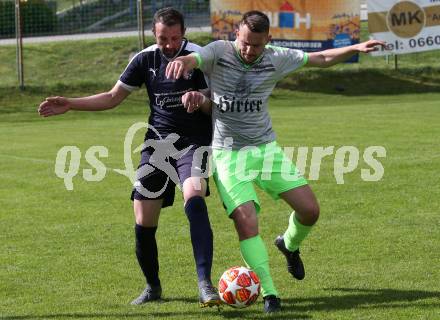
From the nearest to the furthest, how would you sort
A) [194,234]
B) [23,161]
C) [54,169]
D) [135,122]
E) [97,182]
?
1. [194,234]
2. [97,182]
3. [54,169]
4. [23,161]
5. [135,122]

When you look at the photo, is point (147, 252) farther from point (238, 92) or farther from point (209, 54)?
point (209, 54)

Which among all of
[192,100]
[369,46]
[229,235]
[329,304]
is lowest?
[229,235]

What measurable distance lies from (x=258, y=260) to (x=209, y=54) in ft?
5.17

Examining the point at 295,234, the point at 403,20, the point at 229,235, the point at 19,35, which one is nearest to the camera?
the point at 295,234

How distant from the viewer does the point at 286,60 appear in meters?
7.40

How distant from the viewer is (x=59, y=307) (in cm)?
723

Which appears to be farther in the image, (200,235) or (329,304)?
(329,304)

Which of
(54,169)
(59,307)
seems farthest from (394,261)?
(54,169)

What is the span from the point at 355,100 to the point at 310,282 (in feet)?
64.3

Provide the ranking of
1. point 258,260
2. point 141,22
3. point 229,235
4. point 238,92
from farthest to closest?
1. point 141,22
2. point 229,235
3. point 238,92
4. point 258,260

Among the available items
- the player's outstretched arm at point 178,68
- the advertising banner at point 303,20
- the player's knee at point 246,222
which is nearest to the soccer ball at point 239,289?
the player's knee at point 246,222

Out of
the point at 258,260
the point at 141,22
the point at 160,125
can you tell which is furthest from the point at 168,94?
the point at 141,22

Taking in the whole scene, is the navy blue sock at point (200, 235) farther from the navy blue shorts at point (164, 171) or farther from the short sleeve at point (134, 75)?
the short sleeve at point (134, 75)

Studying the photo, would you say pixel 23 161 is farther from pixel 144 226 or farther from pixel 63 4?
pixel 63 4
